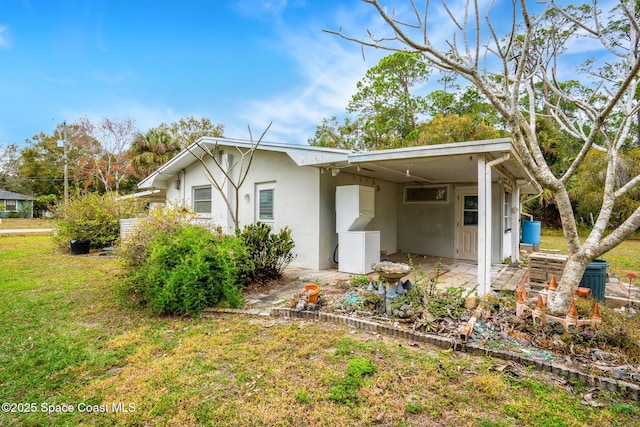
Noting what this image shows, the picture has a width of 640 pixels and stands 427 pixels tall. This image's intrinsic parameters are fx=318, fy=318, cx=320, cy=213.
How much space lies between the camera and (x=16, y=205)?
35375 millimetres

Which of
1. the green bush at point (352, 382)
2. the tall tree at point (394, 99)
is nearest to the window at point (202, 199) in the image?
the green bush at point (352, 382)

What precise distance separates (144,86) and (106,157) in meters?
16.0

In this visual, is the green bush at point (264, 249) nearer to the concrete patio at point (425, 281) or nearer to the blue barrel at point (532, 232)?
the concrete patio at point (425, 281)

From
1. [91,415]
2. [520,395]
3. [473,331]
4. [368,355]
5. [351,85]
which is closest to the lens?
[91,415]

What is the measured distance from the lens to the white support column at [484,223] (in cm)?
481

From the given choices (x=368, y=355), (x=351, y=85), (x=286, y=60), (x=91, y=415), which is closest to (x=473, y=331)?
(x=368, y=355)

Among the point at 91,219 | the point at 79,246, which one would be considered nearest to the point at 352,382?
the point at 79,246

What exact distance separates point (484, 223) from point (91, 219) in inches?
474

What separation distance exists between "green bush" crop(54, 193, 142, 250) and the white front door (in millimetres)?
10293

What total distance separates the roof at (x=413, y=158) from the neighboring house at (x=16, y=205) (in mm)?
35514

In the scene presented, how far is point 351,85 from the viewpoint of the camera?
24344mm

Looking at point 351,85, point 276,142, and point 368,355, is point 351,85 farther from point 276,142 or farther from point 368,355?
point 368,355

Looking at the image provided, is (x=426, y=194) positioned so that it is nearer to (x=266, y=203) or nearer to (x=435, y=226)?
(x=435, y=226)

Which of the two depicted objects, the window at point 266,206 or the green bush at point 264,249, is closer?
the green bush at point 264,249
